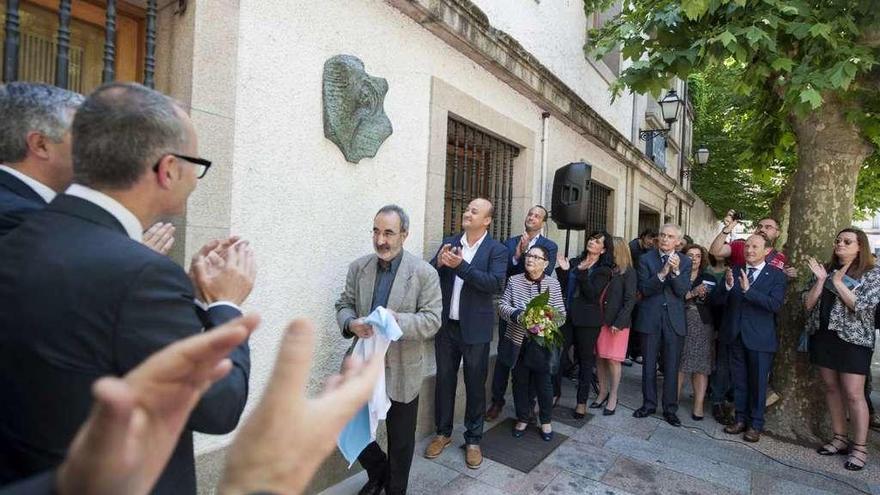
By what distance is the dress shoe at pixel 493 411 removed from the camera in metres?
4.65

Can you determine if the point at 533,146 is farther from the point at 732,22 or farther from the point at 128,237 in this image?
the point at 128,237

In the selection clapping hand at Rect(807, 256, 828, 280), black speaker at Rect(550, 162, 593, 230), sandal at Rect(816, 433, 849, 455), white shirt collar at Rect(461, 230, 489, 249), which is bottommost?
sandal at Rect(816, 433, 849, 455)

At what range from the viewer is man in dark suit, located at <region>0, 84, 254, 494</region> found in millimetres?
981

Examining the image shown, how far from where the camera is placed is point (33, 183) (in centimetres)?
153

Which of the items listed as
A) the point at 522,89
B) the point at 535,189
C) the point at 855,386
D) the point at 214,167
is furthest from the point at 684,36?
the point at 214,167

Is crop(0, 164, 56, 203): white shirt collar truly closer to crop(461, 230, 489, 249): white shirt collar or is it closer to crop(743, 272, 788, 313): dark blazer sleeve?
crop(461, 230, 489, 249): white shirt collar

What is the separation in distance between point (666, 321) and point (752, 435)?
1.30 metres

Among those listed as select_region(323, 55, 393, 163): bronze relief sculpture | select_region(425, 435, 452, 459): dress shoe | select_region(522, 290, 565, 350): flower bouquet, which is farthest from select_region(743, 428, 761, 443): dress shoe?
select_region(323, 55, 393, 163): bronze relief sculpture

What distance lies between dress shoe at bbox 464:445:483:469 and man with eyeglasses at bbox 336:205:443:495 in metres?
0.80

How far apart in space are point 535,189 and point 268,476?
5.67 metres

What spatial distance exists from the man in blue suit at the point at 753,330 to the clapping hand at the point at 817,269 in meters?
0.24

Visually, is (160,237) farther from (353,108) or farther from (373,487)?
(373,487)

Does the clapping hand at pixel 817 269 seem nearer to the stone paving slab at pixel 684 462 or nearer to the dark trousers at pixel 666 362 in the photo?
the dark trousers at pixel 666 362

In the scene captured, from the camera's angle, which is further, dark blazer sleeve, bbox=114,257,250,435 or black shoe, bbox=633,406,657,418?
black shoe, bbox=633,406,657,418
